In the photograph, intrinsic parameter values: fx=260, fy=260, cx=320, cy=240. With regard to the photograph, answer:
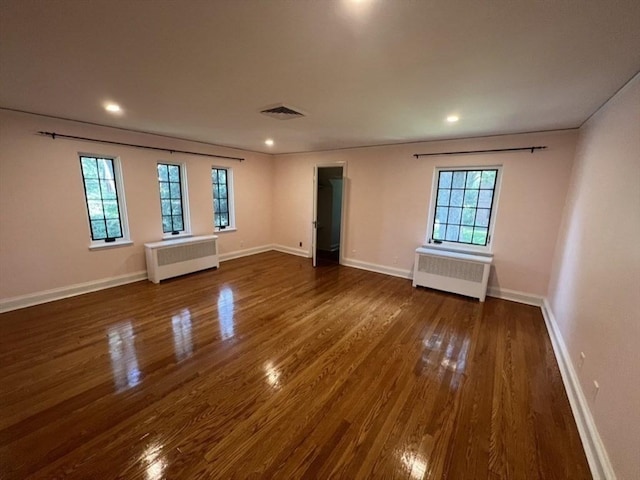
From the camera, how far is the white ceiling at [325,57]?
Result: 4.13ft

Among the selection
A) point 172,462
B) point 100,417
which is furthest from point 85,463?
point 172,462

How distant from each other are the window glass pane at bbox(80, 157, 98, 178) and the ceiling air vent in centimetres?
280

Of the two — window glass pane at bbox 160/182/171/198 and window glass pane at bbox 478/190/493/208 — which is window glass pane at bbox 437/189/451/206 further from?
window glass pane at bbox 160/182/171/198

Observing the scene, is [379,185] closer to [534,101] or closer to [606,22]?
[534,101]

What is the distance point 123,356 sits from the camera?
7.87 feet

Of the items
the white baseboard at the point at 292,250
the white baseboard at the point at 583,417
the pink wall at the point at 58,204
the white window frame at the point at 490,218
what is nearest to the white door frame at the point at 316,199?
the white baseboard at the point at 292,250

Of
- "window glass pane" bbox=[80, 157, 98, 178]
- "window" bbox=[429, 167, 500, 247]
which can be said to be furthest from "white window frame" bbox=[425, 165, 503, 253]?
"window glass pane" bbox=[80, 157, 98, 178]

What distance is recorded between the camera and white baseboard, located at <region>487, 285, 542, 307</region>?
3.71m

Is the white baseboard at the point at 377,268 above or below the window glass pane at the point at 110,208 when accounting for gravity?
below

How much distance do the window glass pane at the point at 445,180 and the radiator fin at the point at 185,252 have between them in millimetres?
4251

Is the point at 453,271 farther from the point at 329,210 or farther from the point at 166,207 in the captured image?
the point at 166,207

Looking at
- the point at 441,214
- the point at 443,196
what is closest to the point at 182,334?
the point at 441,214

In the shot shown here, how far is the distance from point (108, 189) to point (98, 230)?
0.64 metres

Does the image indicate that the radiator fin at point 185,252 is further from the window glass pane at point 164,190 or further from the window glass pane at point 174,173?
the window glass pane at point 174,173
